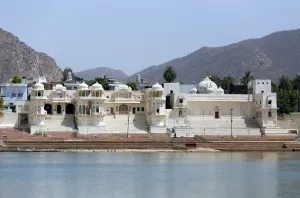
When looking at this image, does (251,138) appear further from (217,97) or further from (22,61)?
(22,61)

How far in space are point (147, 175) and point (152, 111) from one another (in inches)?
1185

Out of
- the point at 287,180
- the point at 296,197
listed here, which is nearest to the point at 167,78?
the point at 287,180

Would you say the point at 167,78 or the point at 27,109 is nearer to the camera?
the point at 27,109

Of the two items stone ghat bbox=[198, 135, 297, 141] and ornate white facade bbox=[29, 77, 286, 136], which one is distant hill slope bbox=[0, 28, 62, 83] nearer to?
ornate white facade bbox=[29, 77, 286, 136]

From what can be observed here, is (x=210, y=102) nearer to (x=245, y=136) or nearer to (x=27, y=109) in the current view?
(x=245, y=136)

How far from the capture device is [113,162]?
5831 centimetres

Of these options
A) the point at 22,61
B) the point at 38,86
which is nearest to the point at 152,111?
the point at 38,86

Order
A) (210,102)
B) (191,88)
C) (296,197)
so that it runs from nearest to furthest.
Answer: (296,197) < (210,102) < (191,88)

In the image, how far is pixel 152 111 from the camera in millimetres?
79688

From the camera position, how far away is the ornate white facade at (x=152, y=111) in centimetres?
7831

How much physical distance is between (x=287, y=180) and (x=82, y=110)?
34.2m

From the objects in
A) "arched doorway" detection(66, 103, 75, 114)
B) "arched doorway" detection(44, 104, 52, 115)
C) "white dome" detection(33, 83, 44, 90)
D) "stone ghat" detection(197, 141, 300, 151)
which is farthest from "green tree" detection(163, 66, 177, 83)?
"stone ghat" detection(197, 141, 300, 151)

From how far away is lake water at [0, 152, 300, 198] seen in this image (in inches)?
1663

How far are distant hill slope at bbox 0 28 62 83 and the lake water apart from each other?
278ft
